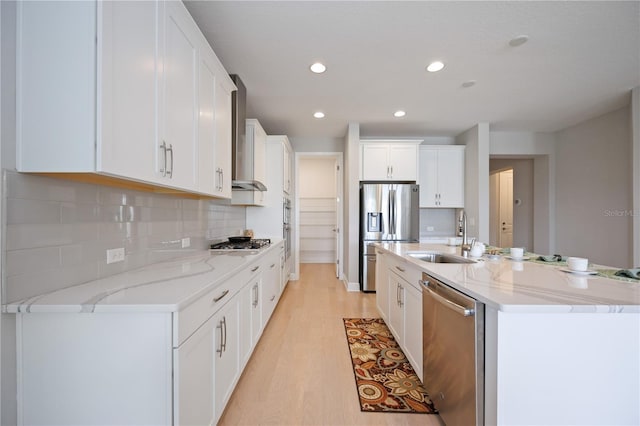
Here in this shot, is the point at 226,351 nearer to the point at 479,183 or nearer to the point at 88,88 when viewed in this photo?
the point at 88,88

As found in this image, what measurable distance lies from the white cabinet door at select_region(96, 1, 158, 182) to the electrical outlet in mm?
494

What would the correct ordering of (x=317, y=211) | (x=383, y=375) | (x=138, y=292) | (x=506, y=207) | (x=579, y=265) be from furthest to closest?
(x=317, y=211) → (x=506, y=207) → (x=383, y=375) → (x=579, y=265) → (x=138, y=292)

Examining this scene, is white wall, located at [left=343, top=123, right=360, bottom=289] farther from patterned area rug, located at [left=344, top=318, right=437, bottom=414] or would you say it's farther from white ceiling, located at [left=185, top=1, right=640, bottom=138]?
patterned area rug, located at [left=344, top=318, right=437, bottom=414]

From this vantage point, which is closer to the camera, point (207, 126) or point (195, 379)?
point (195, 379)

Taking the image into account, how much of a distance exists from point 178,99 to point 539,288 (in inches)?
78.7

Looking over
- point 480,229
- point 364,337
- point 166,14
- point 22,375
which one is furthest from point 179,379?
point 480,229

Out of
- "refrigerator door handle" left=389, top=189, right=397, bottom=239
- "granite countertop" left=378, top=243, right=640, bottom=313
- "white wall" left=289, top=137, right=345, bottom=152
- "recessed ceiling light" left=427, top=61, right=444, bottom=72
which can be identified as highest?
"recessed ceiling light" left=427, top=61, right=444, bottom=72

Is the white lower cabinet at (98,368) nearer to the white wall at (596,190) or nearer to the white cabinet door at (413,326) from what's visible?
the white cabinet door at (413,326)

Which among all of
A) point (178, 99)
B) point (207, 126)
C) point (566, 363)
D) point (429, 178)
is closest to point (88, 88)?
point (178, 99)

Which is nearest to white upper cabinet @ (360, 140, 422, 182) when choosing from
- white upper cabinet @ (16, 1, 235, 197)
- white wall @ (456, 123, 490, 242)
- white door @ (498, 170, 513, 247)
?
white wall @ (456, 123, 490, 242)

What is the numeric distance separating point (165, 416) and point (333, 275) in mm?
4340

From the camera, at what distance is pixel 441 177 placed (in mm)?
4551

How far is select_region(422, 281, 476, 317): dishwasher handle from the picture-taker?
3.38ft

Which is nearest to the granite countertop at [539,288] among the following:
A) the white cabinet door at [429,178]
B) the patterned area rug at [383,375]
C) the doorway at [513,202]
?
the patterned area rug at [383,375]
